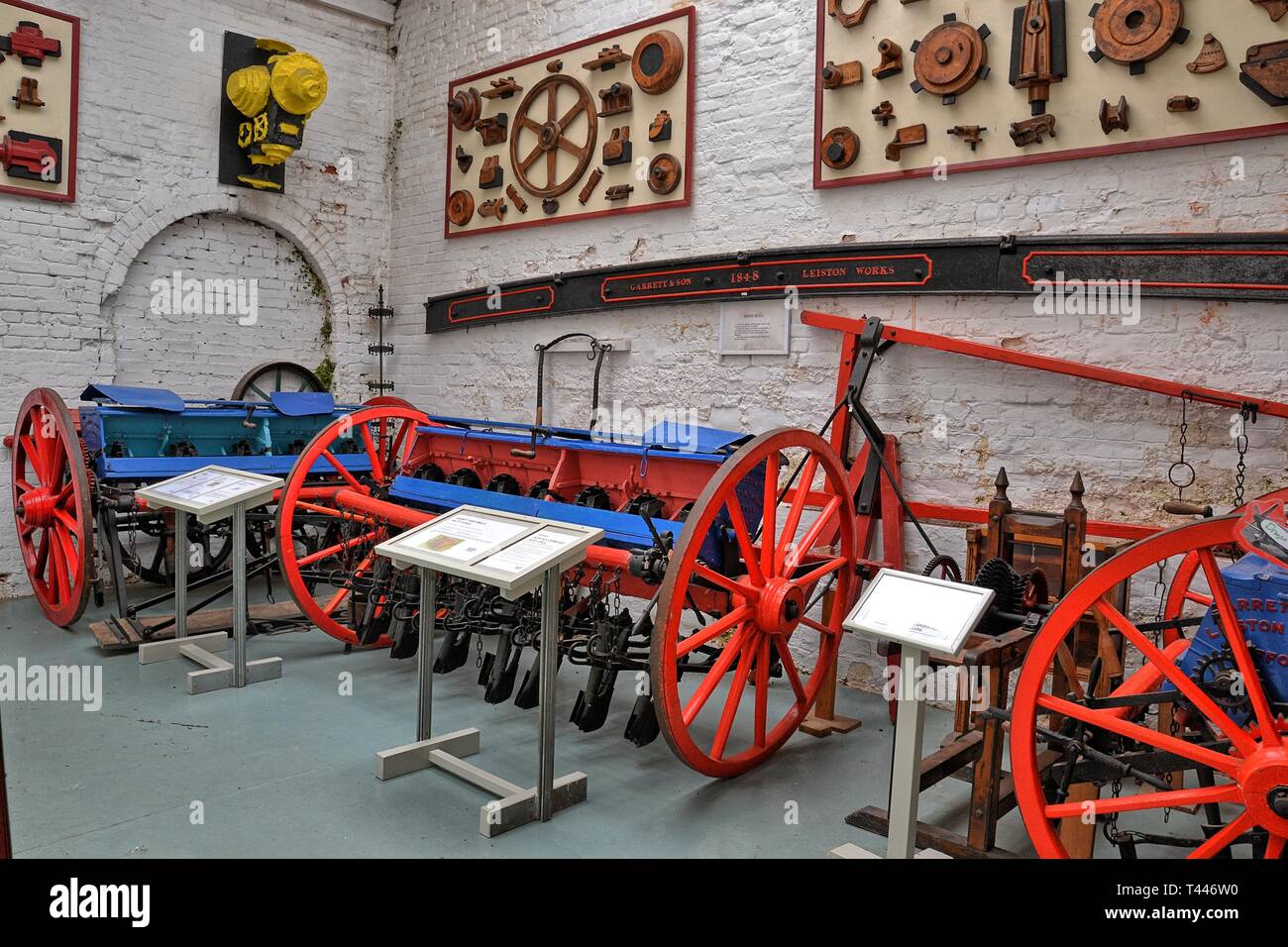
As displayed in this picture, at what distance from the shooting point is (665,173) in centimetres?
564

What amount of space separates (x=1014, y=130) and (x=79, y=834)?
4.53m

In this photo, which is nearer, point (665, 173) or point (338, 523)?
point (338, 523)

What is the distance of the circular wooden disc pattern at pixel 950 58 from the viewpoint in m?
4.34

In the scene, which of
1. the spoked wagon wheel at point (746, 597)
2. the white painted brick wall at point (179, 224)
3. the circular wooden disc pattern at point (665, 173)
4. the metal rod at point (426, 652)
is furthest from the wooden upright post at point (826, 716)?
the white painted brick wall at point (179, 224)

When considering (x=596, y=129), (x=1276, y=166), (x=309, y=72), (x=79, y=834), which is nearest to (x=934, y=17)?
(x=1276, y=166)

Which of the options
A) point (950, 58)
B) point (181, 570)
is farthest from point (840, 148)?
point (181, 570)

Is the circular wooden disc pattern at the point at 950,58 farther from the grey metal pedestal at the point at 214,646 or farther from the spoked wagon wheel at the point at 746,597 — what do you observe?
the grey metal pedestal at the point at 214,646

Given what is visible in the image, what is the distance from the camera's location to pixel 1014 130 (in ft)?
13.9

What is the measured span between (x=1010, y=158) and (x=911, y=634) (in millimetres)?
2837

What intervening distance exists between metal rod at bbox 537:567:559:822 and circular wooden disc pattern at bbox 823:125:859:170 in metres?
2.90

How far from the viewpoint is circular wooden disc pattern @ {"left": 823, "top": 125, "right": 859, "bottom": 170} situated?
15.7 feet

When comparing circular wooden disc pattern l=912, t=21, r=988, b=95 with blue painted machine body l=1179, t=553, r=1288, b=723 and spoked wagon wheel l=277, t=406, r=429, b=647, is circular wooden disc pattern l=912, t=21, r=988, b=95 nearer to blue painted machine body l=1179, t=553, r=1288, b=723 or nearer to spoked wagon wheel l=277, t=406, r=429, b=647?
blue painted machine body l=1179, t=553, r=1288, b=723

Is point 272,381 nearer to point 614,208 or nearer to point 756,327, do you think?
point 614,208

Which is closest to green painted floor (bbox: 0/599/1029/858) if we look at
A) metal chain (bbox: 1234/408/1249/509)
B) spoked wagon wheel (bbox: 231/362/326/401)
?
metal chain (bbox: 1234/408/1249/509)
